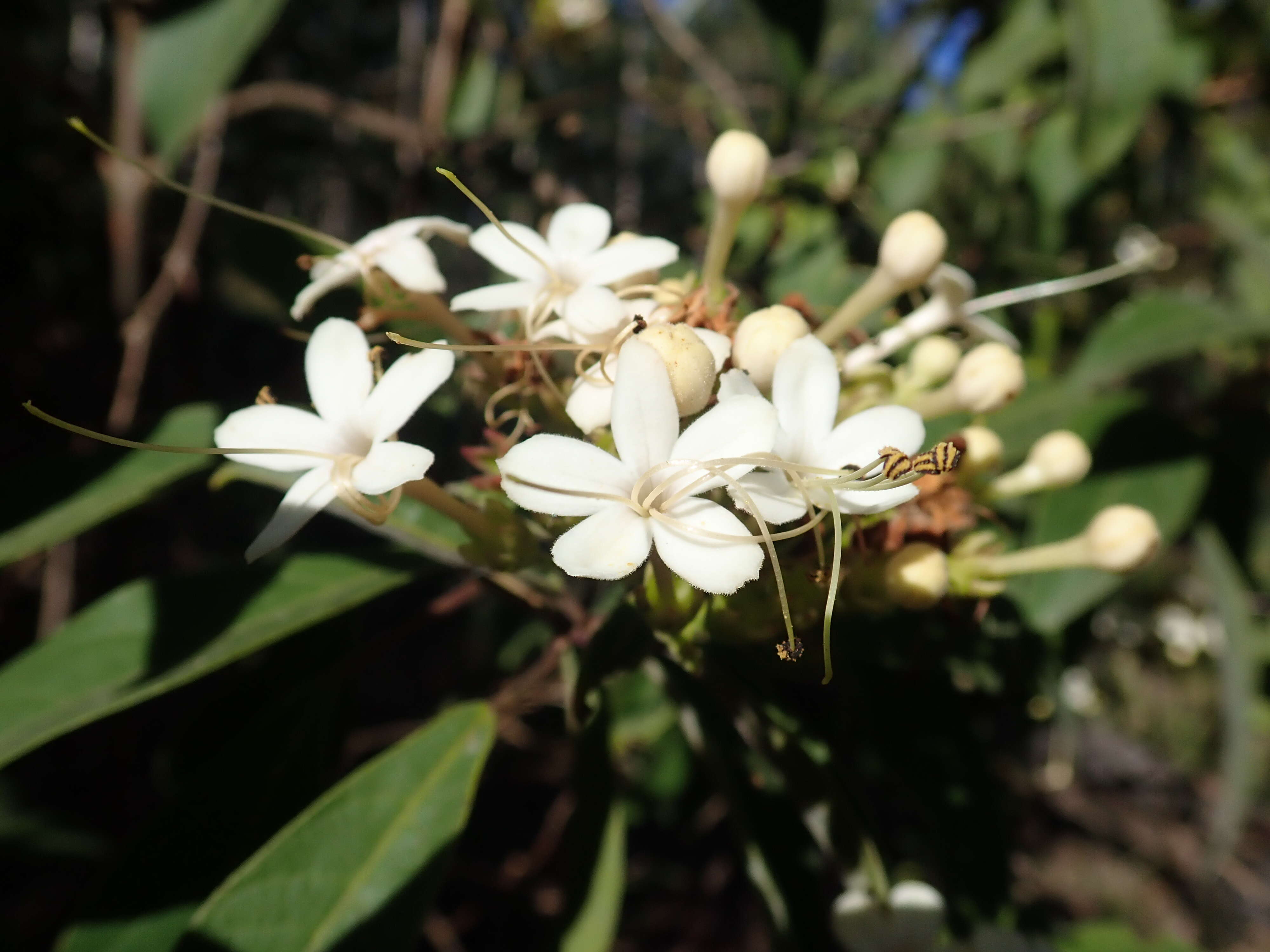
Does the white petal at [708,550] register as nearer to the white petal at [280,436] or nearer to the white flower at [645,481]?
the white flower at [645,481]

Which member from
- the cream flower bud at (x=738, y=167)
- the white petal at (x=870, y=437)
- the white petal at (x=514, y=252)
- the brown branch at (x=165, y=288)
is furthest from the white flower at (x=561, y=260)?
the brown branch at (x=165, y=288)

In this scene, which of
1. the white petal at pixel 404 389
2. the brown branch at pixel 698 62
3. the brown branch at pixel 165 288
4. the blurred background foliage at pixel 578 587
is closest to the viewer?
the white petal at pixel 404 389

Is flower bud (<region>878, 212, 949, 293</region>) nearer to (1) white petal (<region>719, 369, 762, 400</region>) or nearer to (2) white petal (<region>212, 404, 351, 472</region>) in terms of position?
(1) white petal (<region>719, 369, 762, 400</region>)

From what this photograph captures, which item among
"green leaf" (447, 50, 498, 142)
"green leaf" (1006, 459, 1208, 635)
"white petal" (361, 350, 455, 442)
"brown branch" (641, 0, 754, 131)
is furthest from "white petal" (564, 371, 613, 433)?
"green leaf" (447, 50, 498, 142)

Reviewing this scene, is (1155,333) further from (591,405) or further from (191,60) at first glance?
(191,60)

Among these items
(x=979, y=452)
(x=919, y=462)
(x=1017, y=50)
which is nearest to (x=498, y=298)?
(x=919, y=462)
